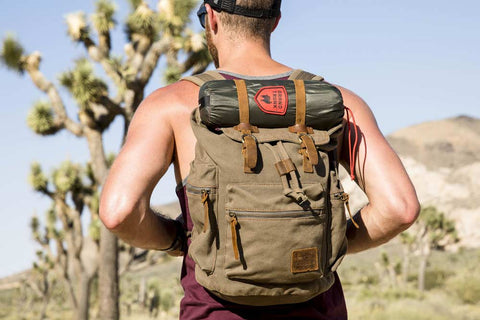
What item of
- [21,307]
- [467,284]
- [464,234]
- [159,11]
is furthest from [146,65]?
[464,234]

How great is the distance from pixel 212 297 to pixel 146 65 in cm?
1048

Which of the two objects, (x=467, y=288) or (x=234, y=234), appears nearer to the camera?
(x=234, y=234)

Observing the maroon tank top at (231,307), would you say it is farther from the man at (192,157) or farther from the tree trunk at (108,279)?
the tree trunk at (108,279)

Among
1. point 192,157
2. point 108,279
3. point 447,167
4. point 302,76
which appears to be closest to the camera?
point 192,157

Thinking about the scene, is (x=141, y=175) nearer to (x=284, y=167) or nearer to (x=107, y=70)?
(x=284, y=167)

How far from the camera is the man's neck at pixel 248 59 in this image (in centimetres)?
236

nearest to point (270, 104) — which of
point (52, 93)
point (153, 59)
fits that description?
point (153, 59)

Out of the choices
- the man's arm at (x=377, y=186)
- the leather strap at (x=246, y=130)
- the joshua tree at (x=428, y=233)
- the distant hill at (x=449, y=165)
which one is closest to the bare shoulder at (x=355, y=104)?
the man's arm at (x=377, y=186)

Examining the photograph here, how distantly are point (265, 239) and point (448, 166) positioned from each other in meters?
87.8

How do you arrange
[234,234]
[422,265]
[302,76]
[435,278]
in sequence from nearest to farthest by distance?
[234,234], [302,76], [422,265], [435,278]

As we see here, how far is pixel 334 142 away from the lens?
2.18 metres

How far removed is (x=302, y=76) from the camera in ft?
7.66

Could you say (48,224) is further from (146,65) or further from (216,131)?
(216,131)

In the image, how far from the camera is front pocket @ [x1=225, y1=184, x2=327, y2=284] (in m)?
1.95
